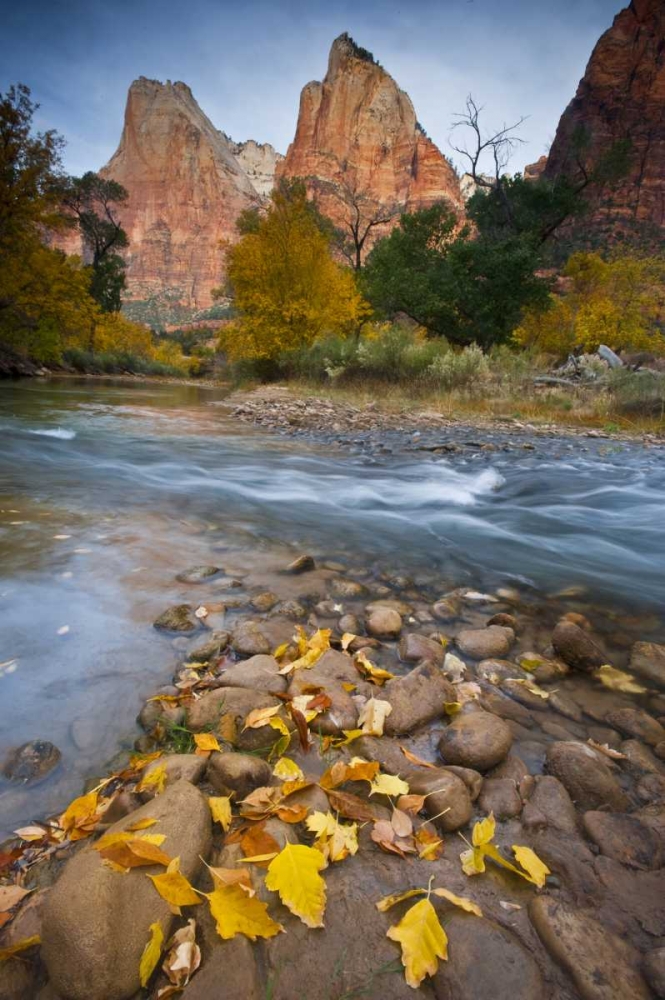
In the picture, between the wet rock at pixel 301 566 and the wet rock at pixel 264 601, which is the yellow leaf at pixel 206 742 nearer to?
the wet rock at pixel 264 601

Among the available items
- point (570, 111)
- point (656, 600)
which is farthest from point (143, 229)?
point (656, 600)

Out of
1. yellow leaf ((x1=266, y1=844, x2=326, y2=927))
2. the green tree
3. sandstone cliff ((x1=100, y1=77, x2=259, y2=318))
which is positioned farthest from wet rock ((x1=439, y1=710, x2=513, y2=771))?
sandstone cliff ((x1=100, y1=77, x2=259, y2=318))

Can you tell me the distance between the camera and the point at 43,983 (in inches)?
33.8

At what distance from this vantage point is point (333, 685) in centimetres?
171

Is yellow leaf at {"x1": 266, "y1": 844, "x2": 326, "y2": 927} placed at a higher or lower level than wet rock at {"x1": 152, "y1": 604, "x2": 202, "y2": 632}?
higher

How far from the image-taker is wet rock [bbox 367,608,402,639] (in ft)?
7.26

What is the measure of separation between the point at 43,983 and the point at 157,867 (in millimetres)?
233

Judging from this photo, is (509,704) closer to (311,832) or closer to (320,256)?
(311,832)

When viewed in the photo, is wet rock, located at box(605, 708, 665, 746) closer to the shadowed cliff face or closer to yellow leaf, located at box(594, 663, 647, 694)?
yellow leaf, located at box(594, 663, 647, 694)

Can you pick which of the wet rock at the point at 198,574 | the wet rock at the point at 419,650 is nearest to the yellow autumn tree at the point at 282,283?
the wet rock at the point at 198,574

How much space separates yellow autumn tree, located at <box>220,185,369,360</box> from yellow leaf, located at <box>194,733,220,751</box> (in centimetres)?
1887

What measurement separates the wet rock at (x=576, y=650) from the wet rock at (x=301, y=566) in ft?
4.78

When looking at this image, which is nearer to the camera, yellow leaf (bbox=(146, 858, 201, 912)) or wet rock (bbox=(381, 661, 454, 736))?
yellow leaf (bbox=(146, 858, 201, 912))

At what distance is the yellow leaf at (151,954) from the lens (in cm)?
85
